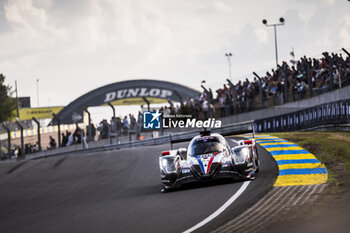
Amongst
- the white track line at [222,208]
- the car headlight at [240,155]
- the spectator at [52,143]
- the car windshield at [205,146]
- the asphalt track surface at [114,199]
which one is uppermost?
the car windshield at [205,146]

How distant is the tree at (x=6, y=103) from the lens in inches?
3713

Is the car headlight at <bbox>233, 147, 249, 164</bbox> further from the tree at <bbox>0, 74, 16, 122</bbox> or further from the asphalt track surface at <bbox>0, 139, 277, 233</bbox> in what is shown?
the tree at <bbox>0, 74, 16, 122</bbox>

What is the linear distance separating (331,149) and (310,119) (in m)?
9.33

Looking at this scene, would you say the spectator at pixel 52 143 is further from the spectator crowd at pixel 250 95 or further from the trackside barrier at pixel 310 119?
the trackside barrier at pixel 310 119

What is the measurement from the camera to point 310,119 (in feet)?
81.9

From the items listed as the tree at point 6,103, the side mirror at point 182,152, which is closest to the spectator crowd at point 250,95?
the side mirror at point 182,152

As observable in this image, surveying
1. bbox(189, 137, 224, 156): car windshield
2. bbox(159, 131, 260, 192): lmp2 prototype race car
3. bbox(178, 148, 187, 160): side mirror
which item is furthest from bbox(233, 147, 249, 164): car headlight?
bbox(178, 148, 187, 160): side mirror

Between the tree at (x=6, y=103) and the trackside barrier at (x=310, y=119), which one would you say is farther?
the tree at (x=6, y=103)

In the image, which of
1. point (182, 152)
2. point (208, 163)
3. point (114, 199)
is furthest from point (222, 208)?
point (182, 152)

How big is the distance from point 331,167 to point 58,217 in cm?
606

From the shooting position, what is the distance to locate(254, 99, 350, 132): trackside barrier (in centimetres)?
2179

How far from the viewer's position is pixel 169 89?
195ft

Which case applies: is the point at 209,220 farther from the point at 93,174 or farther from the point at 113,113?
the point at 113,113

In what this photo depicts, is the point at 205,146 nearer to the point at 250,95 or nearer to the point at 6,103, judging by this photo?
the point at 250,95
